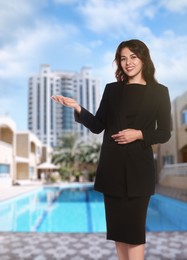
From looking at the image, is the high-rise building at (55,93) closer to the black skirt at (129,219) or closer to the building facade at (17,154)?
the building facade at (17,154)

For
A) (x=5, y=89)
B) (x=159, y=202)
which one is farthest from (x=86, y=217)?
(x=5, y=89)

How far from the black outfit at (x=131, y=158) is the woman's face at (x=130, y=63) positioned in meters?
0.07

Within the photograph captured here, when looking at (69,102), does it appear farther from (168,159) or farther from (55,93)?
(55,93)

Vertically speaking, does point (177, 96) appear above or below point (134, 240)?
above

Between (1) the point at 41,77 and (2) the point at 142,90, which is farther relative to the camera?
(1) the point at 41,77

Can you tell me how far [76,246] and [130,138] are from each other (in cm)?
301

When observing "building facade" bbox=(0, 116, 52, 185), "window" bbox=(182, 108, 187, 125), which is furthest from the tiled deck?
"building facade" bbox=(0, 116, 52, 185)

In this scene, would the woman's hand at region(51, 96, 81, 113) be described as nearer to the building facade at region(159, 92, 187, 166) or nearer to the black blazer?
the black blazer

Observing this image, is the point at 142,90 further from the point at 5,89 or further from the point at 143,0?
the point at 5,89

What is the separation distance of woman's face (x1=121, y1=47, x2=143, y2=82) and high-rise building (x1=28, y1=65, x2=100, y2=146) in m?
79.6

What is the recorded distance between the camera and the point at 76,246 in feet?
13.0

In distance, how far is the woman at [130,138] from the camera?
1.39 meters

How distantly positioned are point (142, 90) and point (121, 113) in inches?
6.3

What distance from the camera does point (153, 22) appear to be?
5777 millimetres
